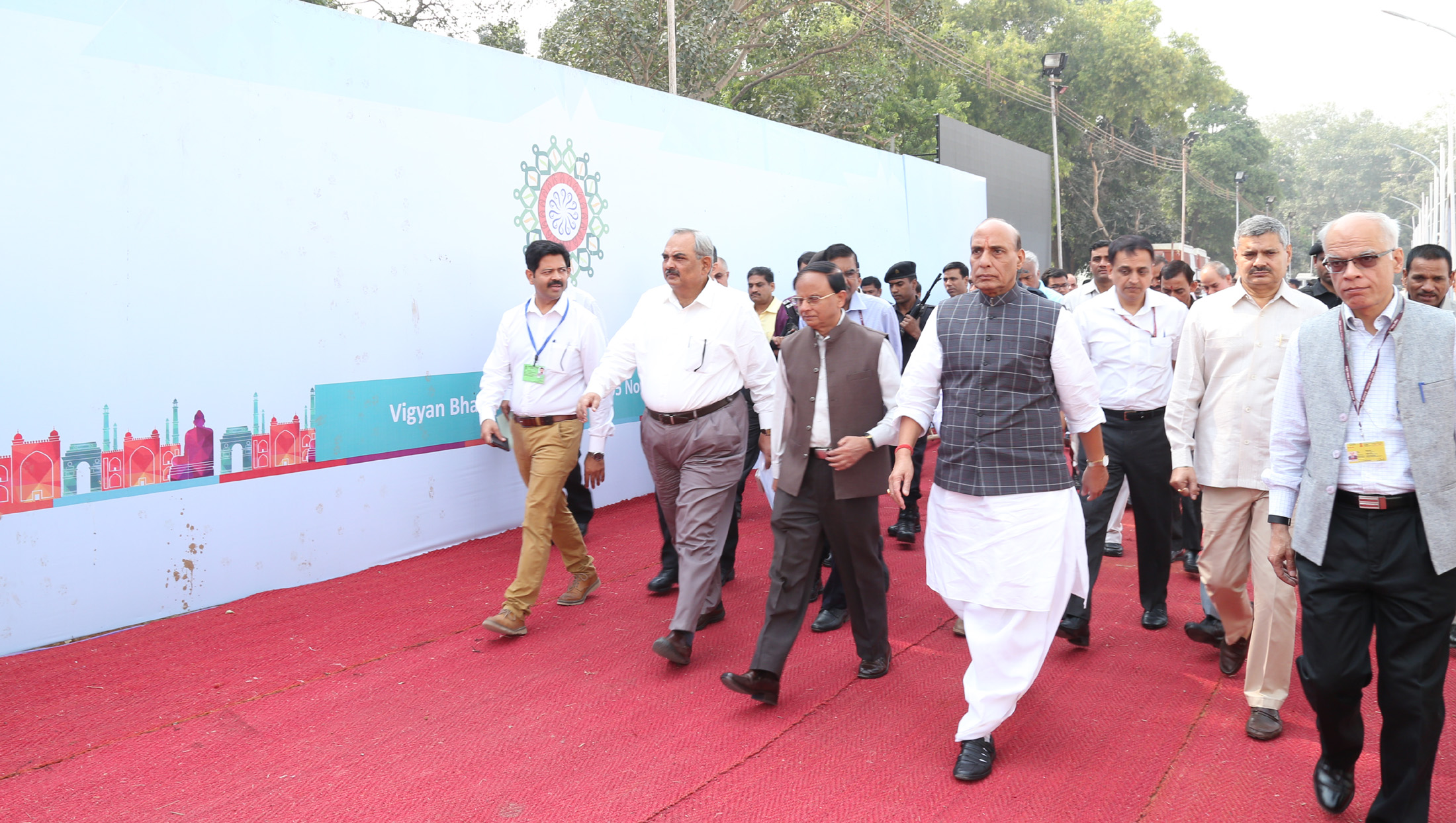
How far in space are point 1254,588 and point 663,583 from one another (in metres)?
3.05

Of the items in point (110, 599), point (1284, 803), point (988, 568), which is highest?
point (988, 568)

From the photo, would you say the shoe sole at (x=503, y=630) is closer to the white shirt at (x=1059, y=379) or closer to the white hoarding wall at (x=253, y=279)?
the white hoarding wall at (x=253, y=279)

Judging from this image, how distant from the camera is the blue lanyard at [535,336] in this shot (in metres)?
5.24

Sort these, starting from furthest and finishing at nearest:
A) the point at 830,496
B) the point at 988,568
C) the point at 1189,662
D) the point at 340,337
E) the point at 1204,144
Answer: the point at 1204,144
the point at 340,337
the point at 1189,662
the point at 830,496
the point at 988,568

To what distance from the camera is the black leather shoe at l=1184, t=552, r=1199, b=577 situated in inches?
232

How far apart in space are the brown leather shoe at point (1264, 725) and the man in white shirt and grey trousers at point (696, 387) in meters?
2.19

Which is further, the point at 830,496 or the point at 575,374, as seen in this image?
the point at 575,374

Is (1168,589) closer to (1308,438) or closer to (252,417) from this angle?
(1308,438)

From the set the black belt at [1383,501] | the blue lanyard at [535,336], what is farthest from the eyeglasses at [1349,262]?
the blue lanyard at [535,336]

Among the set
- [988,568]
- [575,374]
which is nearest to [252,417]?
[575,374]

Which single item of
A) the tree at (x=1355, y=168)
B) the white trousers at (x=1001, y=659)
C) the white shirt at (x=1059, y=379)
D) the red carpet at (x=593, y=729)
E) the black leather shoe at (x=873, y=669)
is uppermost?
the tree at (x=1355, y=168)

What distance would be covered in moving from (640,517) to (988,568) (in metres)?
4.68

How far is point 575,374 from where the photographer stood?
531cm

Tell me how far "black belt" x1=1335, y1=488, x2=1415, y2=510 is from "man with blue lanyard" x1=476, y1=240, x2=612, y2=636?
3.32m
